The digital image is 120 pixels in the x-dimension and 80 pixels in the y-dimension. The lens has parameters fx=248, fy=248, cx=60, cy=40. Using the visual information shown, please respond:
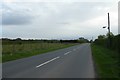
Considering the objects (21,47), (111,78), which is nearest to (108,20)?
(21,47)

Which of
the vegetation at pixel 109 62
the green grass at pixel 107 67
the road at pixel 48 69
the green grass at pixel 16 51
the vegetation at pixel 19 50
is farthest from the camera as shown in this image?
the vegetation at pixel 19 50

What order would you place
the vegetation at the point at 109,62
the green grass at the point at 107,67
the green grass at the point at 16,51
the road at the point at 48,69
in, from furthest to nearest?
the green grass at the point at 16,51, the vegetation at the point at 109,62, the green grass at the point at 107,67, the road at the point at 48,69

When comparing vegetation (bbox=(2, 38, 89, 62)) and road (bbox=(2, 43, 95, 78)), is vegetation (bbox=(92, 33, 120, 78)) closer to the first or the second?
road (bbox=(2, 43, 95, 78))

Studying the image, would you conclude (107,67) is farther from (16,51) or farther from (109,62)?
(16,51)

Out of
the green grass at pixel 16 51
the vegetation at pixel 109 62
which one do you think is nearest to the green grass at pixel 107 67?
the vegetation at pixel 109 62

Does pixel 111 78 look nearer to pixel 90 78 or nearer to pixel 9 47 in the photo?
pixel 90 78

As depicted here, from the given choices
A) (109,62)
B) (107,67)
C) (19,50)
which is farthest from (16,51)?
(107,67)

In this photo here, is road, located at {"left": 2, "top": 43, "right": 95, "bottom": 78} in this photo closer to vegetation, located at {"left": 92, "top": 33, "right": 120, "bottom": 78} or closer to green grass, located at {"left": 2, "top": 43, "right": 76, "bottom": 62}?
vegetation, located at {"left": 92, "top": 33, "right": 120, "bottom": 78}

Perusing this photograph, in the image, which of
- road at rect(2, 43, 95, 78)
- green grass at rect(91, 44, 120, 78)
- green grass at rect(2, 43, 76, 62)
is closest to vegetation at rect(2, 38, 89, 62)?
green grass at rect(2, 43, 76, 62)

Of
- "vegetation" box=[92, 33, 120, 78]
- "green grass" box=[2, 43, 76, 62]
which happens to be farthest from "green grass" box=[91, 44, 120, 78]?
"green grass" box=[2, 43, 76, 62]

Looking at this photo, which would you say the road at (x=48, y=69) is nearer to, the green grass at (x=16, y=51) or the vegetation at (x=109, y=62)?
the vegetation at (x=109, y=62)

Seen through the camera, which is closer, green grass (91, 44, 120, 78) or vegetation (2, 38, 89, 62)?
green grass (91, 44, 120, 78)

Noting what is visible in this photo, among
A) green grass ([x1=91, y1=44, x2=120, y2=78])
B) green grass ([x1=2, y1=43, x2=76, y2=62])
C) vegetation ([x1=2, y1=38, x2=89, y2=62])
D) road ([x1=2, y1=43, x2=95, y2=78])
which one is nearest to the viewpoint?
road ([x1=2, y1=43, x2=95, y2=78])

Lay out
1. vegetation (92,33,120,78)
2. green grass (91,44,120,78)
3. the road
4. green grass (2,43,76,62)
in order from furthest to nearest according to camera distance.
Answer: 1. green grass (2,43,76,62)
2. vegetation (92,33,120,78)
3. green grass (91,44,120,78)
4. the road
